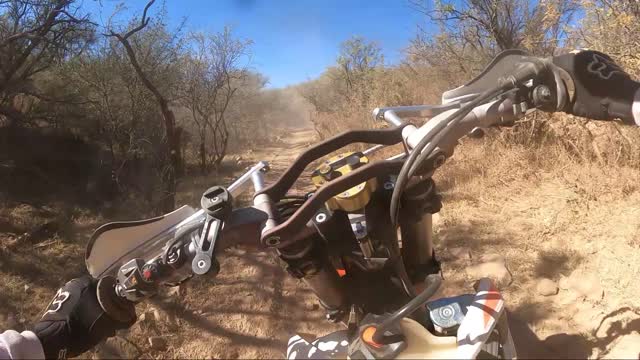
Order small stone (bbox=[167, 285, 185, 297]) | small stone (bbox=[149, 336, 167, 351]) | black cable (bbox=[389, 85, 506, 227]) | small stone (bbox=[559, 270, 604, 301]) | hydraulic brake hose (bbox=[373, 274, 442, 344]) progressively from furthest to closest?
small stone (bbox=[167, 285, 185, 297]) → small stone (bbox=[149, 336, 167, 351]) → small stone (bbox=[559, 270, 604, 301]) → hydraulic brake hose (bbox=[373, 274, 442, 344]) → black cable (bbox=[389, 85, 506, 227])

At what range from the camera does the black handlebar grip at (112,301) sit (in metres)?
1.39

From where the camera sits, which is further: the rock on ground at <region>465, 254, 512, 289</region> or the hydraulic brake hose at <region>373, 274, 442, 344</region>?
the rock on ground at <region>465, 254, 512, 289</region>

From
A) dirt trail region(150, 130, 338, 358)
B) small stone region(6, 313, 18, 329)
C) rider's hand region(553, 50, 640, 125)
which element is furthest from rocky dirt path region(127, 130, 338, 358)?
rider's hand region(553, 50, 640, 125)

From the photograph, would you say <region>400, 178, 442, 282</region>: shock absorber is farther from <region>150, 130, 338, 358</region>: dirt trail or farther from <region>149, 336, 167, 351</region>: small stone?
<region>149, 336, 167, 351</region>: small stone

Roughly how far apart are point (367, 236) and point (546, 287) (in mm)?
1916

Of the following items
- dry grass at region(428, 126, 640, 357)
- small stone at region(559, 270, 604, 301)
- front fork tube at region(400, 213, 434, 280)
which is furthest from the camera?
small stone at region(559, 270, 604, 301)

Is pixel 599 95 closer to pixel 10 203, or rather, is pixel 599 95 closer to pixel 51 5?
pixel 51 5

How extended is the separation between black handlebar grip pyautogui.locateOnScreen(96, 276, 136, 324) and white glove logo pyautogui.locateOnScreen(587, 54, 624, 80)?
65.4 inches

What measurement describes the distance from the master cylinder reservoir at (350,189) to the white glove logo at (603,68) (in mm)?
704

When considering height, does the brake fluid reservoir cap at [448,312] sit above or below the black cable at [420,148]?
below

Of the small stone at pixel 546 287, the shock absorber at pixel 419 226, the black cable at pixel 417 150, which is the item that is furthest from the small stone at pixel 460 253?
the black cable at pixel 417 150

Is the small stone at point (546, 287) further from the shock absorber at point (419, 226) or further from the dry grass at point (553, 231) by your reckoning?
the shock absorber at point (419, 226)

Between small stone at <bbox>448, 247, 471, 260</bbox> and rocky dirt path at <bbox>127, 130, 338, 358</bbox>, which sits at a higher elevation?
small stone at <bbox>448, 247, 471, 260</bbox>

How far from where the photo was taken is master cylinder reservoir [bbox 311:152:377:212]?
123 centimetres
